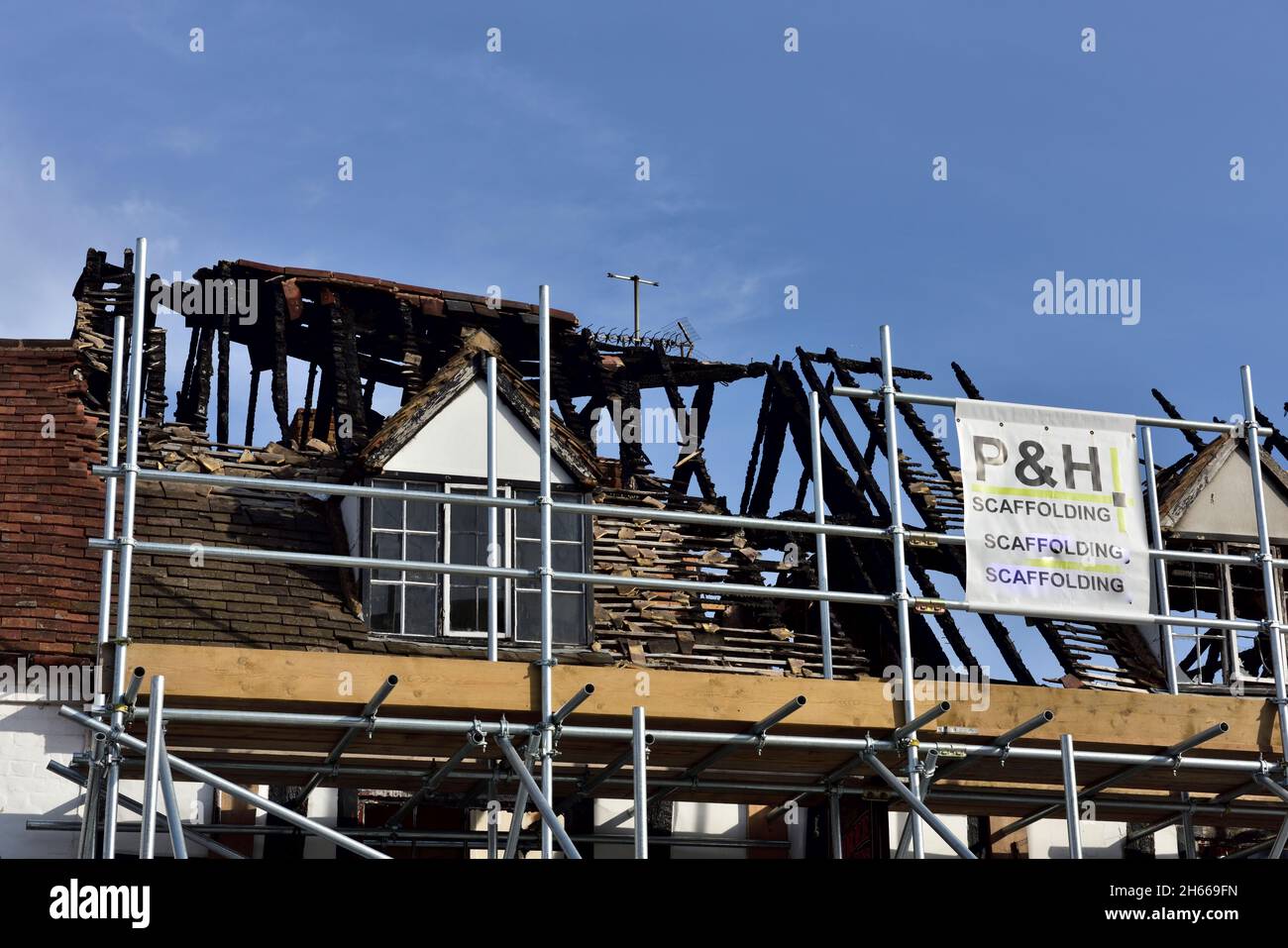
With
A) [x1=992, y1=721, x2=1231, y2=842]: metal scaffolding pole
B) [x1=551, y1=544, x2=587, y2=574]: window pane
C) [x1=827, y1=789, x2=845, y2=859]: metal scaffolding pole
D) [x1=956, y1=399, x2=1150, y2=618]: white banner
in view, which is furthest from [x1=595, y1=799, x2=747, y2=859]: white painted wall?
[x1=956, y1=399, x2=1150, y2=618]: white banner

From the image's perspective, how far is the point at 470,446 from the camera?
19.0m

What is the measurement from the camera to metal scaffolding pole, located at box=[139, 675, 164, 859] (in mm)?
12188

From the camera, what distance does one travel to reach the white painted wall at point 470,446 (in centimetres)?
1878

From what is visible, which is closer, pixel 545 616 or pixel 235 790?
pixel 235 790

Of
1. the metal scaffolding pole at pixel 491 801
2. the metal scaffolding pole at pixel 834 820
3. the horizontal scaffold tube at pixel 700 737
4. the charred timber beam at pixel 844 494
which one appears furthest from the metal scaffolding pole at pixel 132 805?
the charred timber beam at pixel 844 494

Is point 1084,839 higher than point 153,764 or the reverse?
the reverse

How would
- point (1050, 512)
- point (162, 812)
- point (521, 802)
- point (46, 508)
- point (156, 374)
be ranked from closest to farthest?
point (521, 802) < point (162, 812) < point (1050, 512) < point (46, 508) < point (156, 374)

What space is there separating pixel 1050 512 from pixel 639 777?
486 centimetres

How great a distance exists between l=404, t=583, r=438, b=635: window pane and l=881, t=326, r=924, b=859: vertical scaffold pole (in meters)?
5.00

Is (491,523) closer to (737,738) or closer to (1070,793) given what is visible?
(737,738)

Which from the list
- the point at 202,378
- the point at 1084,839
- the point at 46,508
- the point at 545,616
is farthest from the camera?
the point at 202,378

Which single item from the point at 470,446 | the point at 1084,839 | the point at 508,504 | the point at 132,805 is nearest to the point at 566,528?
the point at 470,446

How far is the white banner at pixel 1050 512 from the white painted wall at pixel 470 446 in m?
5.19
